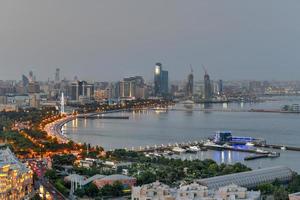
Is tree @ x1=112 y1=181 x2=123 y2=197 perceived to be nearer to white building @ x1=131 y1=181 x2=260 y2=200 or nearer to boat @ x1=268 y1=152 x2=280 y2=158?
white building @ x1=131 y1=181 x2=260 y2=200

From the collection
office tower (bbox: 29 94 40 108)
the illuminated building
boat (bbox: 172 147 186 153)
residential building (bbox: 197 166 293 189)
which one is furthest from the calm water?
office tower (bbox: 29 94 40 108)

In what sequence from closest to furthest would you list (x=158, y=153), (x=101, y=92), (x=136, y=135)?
(x=158, y=153), (x=136, y=135), (x=101, y=92)

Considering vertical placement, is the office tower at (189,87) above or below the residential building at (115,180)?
above

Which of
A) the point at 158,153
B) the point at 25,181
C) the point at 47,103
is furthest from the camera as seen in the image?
the point at 47,103

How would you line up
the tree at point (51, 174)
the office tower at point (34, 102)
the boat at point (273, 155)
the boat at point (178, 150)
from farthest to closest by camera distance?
the office tower at point (34, 102) < the boat at point (178, 150) < the boat at point (273, 155) < the tree at point (51, 174)

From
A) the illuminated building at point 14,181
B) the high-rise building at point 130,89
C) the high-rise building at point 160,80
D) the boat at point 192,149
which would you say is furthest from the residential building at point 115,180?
the high-rise building at point 160,80

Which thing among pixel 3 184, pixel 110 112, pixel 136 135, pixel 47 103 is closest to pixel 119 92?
pixel 47 103

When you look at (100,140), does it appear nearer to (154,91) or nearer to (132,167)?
(132,167)

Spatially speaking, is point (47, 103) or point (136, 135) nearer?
point (136, 135)

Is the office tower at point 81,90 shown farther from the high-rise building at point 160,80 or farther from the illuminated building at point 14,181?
the illuminated building at point 14,181

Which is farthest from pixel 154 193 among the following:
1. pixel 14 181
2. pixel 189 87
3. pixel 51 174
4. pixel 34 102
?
pixel 189 87
